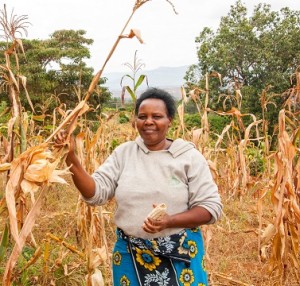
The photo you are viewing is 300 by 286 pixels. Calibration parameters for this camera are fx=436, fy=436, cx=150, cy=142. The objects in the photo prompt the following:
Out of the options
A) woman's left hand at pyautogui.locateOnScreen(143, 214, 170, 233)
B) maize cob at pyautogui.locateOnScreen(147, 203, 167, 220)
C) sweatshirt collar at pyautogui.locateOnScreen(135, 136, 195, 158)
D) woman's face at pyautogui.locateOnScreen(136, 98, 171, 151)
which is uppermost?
woman's face at pyautogui.locateOnScreen(136, 98, 171, 151)

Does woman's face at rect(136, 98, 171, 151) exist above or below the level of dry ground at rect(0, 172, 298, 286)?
above

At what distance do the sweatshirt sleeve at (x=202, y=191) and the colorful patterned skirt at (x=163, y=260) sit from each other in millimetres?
114

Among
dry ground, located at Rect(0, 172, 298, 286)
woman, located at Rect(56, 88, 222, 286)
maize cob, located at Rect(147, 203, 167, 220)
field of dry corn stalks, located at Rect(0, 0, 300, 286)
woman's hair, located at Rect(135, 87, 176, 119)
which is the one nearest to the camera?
field of dry corn stalks, located at Rect(0, 0, 300, 286)

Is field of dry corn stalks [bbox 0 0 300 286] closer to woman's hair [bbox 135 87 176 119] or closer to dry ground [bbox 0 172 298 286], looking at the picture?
dry ground [bbox 0 172 298 286]

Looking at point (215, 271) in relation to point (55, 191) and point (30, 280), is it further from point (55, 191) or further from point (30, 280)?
point (55, 191)

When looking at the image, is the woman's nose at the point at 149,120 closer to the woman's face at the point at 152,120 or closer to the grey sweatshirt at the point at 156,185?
the woman's face at the point at 152,120

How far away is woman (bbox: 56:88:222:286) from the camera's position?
55.4 inches

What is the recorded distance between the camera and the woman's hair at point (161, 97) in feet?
5.04

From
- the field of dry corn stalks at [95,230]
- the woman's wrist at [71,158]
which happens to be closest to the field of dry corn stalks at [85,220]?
the field of dry corn stalks at [95,230]

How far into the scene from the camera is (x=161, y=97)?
1537mm

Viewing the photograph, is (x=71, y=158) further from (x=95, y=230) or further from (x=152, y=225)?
(x=95, y=230)

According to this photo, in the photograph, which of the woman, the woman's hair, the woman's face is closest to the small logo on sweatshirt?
the woman

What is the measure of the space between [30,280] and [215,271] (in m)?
1.04

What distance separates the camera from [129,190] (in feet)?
4.70
